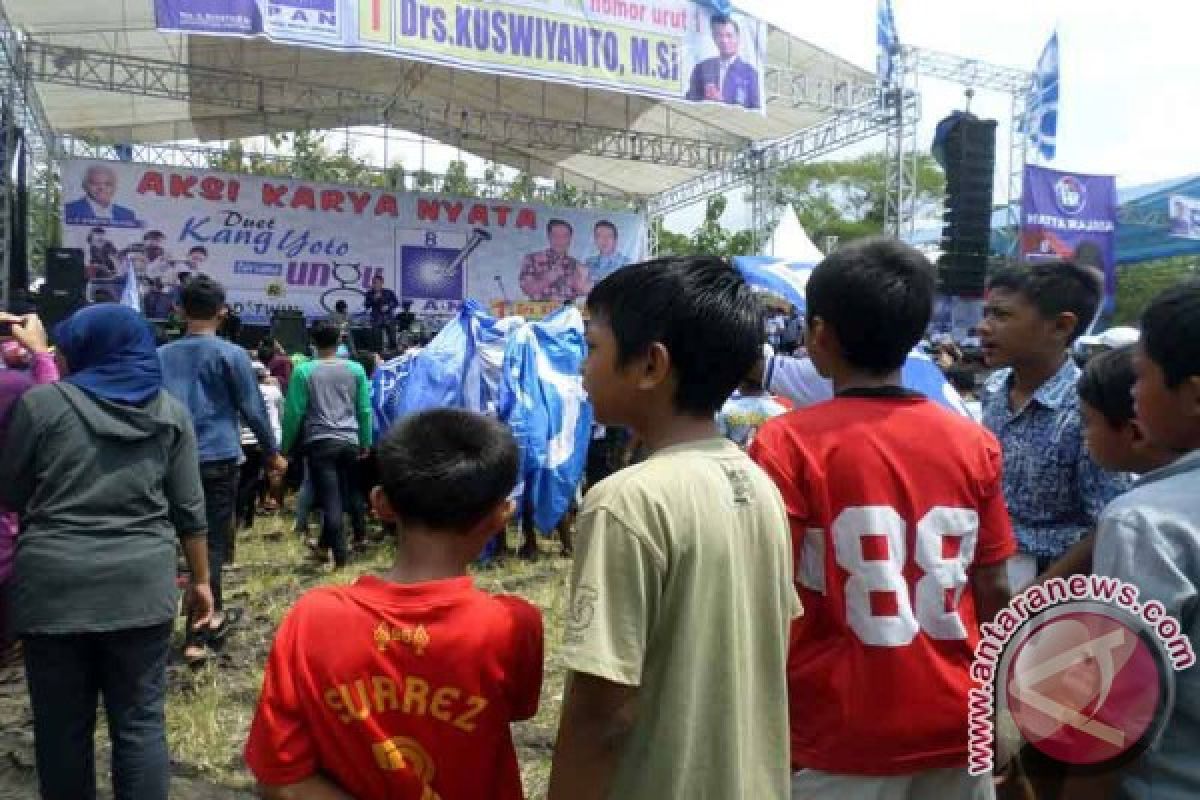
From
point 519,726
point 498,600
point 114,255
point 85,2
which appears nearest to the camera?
point 498,600

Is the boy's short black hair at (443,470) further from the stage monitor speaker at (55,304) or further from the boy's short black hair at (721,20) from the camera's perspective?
the boy's short black hair at (721,20)

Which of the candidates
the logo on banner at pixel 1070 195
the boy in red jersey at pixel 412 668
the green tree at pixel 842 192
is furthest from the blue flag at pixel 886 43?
the green tree at pixel 842 192

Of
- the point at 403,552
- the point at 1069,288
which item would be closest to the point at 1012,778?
the point at 403,552

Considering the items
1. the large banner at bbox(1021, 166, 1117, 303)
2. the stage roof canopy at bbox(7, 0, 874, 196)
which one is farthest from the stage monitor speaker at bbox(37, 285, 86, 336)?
the large banner at bbox(1021, 166, 1117, 303)

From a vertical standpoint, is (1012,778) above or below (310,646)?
below

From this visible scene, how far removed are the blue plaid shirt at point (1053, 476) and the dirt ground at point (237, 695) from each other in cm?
126

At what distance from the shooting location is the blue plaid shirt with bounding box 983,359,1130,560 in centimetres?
223

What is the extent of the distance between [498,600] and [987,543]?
0.88 meters

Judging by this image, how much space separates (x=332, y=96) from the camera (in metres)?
14.8

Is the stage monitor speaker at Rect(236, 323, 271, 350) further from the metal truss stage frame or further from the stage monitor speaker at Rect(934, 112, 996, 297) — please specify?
the stage monitor speaker at Rect(934, 112, 996, 297)

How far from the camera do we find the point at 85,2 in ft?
36.5

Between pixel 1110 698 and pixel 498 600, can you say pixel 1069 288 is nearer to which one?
pixel 1110 698

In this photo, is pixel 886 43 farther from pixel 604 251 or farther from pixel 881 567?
pixel 881 567

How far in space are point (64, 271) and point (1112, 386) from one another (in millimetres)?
11367
